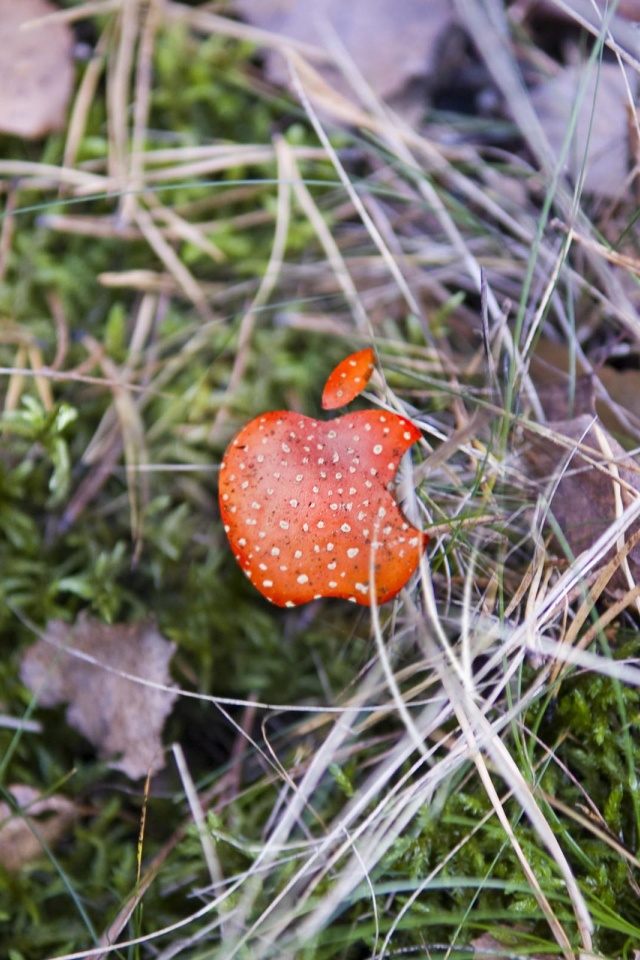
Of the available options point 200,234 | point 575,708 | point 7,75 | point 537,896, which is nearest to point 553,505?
point 575,708

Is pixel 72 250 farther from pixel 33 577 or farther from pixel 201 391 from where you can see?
pixel 33 577

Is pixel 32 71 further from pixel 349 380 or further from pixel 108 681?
pixel 108 681

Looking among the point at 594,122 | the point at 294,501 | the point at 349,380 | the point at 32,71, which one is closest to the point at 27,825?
the point at 294,501

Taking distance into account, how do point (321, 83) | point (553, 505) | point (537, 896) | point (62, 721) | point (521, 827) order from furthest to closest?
point (321, 83)
point (62, 721)
point (553, 505)
point (521, 827)
point (537, 896)

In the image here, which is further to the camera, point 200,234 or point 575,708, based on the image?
point 200,234

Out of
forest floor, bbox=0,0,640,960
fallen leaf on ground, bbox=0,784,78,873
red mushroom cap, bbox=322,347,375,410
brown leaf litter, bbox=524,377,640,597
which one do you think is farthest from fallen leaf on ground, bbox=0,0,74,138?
fallen leaf on ground, bbox=0,784,78,873

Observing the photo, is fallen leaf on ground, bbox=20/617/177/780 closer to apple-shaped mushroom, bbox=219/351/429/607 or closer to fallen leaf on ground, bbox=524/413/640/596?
apple-shaped mushroom, bbox=219/351/429/607
